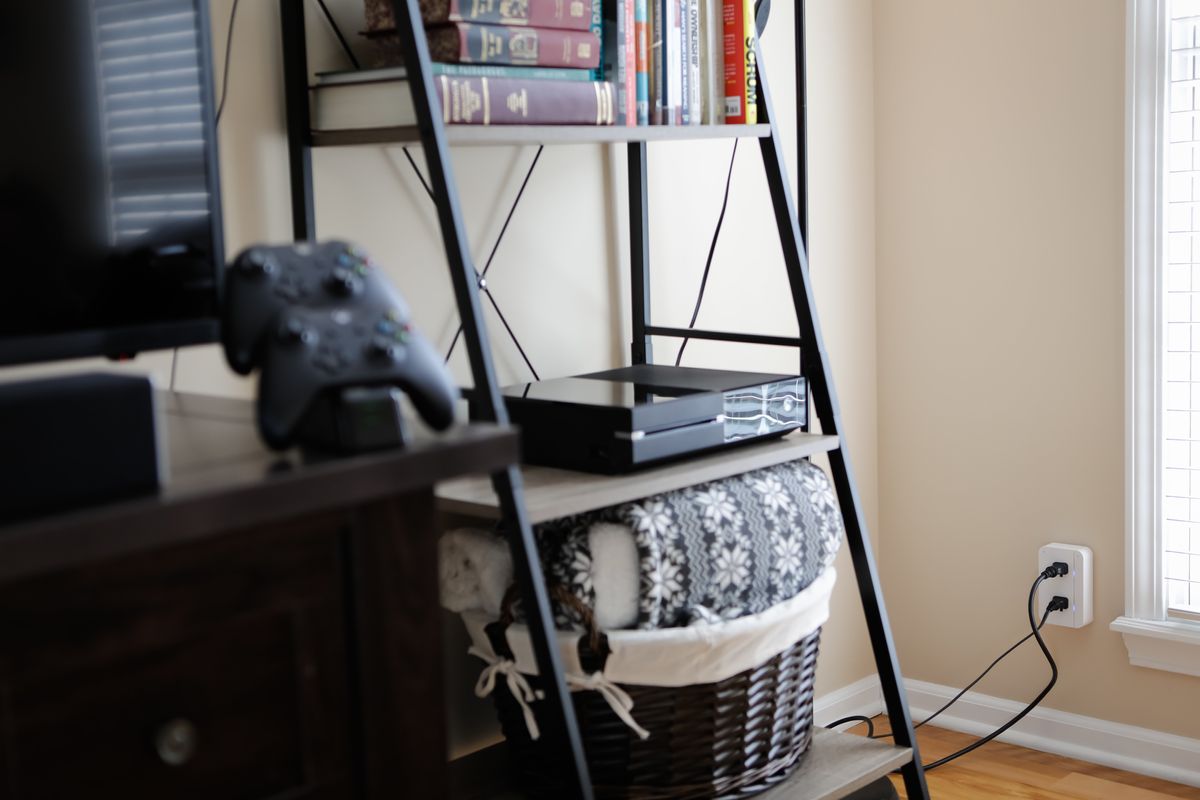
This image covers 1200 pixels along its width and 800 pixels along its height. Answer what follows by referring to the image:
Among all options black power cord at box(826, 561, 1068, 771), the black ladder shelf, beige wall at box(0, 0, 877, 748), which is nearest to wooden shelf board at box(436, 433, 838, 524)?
the black ladder shelf

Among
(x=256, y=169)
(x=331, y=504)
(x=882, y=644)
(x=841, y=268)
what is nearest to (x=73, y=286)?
(x=331, y=504)

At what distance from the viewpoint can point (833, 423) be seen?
1.58m

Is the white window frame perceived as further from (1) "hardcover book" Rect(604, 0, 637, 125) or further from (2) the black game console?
(1) "hardcover book" Rect(604, 0, 637, 125)

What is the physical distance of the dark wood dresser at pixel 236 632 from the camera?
0.66 meters

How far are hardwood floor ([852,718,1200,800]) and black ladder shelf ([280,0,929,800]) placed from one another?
0.41 m

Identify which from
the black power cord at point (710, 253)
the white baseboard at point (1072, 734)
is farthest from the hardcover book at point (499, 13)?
the white baseboard at point (1072, 734)

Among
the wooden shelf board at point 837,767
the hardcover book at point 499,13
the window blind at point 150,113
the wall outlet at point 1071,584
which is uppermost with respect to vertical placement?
the hardcover book at point 499,13

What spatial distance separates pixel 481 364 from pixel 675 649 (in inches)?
14.6

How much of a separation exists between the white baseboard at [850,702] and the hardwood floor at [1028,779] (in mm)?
166

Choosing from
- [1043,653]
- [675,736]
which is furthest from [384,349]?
[1043,653]

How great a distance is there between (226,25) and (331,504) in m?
0.78

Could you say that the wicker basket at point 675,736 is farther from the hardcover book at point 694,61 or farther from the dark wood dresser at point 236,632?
the hardcover book at point 694,61

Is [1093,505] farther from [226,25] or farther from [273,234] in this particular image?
[226,25]

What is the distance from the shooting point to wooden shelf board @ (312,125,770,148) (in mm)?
1209
